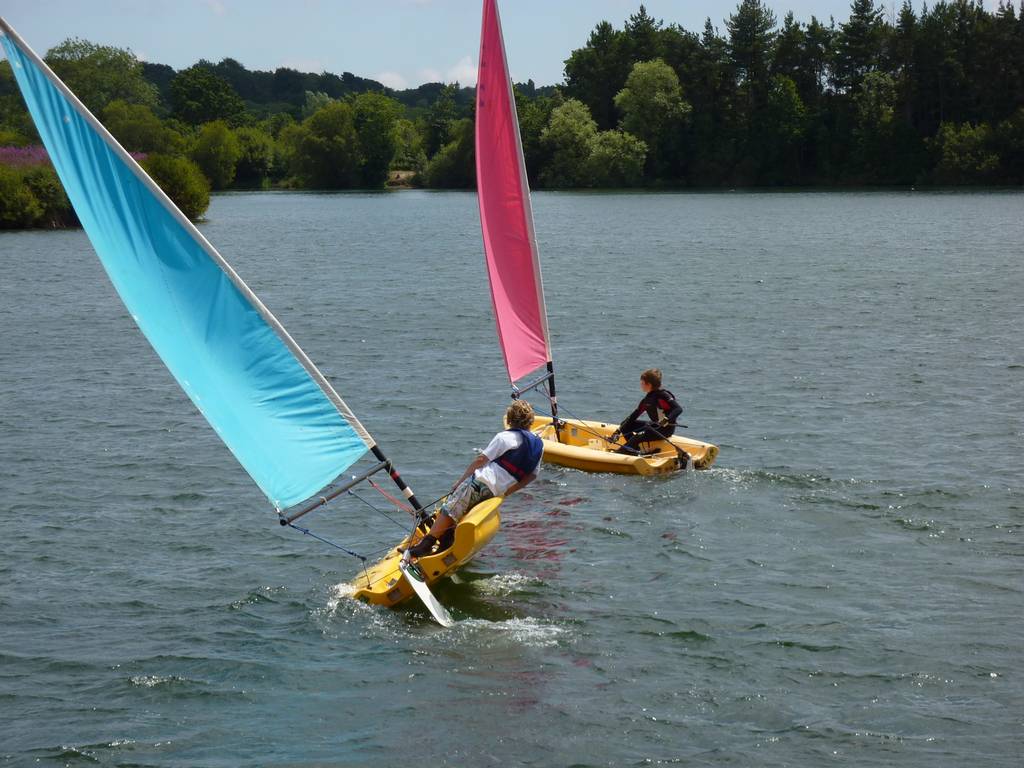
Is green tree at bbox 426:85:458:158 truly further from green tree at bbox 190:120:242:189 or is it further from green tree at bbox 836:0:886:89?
green tree at bbox 836:0:886:89

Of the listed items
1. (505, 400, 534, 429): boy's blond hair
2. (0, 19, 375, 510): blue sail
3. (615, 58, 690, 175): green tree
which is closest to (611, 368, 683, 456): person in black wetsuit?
(505, 400, 534, 429): boy's blond hair

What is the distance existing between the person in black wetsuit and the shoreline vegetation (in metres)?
79.5

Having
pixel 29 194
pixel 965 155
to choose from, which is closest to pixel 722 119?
pixel 965 155

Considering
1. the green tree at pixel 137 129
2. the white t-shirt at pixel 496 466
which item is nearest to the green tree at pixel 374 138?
the green tree at pixel 137 129

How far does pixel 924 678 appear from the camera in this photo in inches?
426

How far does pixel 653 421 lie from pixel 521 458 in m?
5.03

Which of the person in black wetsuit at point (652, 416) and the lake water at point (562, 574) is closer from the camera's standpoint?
the lake water at point (562, 574)

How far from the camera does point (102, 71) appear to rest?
128m

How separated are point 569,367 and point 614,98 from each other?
89564mm

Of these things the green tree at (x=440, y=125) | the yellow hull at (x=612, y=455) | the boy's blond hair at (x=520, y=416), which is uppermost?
the green tree at (x=440, y=125)

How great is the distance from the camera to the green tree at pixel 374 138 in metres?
119

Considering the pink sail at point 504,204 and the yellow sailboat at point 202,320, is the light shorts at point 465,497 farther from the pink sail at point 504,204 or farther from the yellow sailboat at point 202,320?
the pink sail at point 504,204

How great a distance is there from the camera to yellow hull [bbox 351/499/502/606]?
39.6 feet

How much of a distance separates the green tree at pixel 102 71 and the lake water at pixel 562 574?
104 metres
